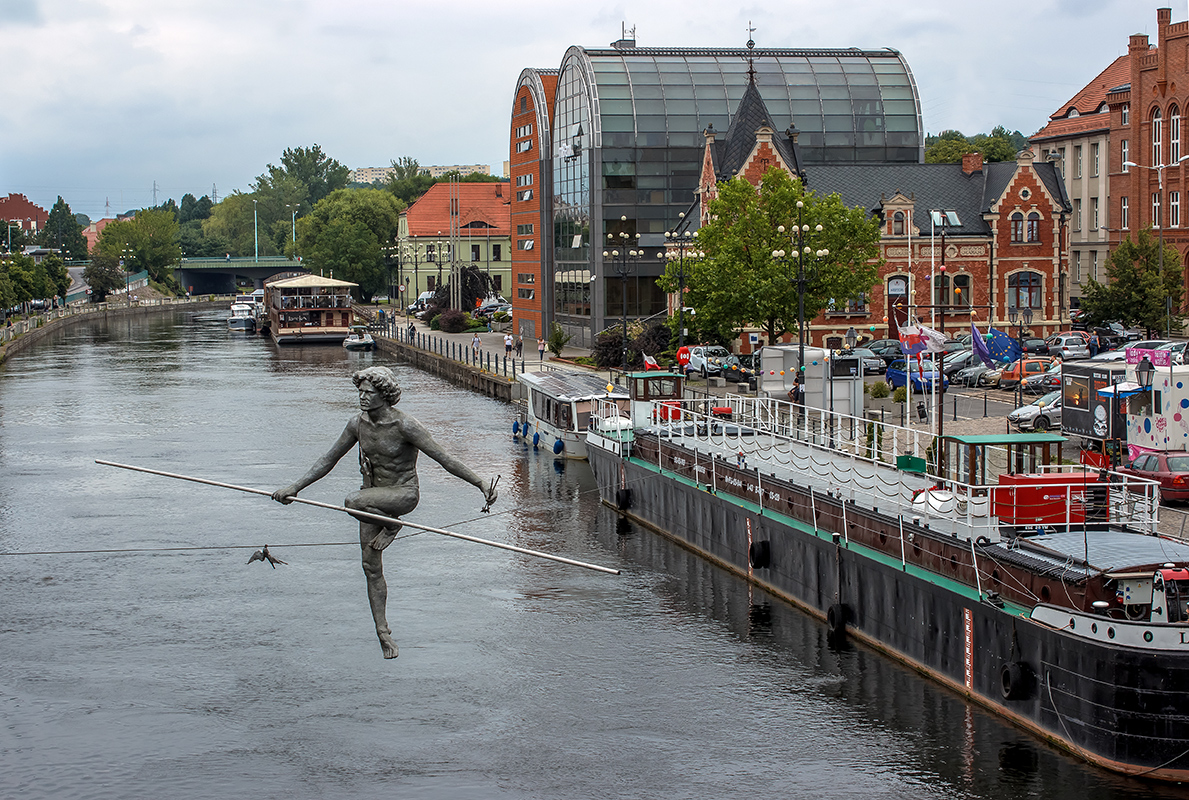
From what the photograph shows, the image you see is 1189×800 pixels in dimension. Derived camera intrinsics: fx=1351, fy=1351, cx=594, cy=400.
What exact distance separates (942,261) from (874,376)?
11851mm

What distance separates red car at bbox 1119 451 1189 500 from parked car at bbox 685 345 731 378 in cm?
3228

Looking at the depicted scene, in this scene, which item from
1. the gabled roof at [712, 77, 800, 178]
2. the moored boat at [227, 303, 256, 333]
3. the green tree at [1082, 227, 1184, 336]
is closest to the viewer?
the green tree at [1082, 227, 1184, 336]

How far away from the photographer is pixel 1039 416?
→ 49750 mm

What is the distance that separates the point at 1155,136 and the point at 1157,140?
1.18 feet

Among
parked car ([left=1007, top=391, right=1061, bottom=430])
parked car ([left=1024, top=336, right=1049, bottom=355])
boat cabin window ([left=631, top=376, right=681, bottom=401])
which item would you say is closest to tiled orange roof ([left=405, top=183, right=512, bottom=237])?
parked car ([left=1024, top=336, right=1049, bottom=355])

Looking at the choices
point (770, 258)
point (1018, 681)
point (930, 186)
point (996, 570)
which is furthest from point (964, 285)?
point (1018, 681)

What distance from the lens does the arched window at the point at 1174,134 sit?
97.8 m

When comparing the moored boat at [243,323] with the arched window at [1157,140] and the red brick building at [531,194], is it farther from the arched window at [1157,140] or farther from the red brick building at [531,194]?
the arched window at [1157,140]

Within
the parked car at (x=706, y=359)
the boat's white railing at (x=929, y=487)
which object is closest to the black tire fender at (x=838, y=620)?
the boat's white railing at (x=929, y=487)

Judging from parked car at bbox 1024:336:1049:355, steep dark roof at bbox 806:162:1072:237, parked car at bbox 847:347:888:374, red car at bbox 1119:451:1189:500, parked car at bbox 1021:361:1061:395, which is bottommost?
red car at bbox 1119:451:1189:500

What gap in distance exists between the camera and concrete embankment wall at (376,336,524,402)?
7962 centimetres

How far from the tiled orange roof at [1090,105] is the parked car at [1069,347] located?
4354 centimetres

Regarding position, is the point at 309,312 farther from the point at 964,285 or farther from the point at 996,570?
the point at 996,570

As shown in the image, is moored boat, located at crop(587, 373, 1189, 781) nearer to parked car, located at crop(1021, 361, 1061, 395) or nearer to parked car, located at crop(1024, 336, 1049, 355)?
parked car, located at crop(1021, 361, 1061, 395)
